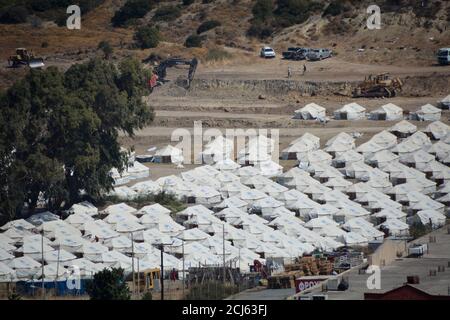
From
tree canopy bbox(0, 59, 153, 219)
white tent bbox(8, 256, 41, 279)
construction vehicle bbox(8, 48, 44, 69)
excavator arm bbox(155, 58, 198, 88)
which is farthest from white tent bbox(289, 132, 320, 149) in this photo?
white tent bbox(8, 256, 41, 279)

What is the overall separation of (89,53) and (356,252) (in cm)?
4977

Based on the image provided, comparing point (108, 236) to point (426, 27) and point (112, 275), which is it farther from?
point (426, 27)

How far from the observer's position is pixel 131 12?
132 meters

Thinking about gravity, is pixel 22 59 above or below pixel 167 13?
below

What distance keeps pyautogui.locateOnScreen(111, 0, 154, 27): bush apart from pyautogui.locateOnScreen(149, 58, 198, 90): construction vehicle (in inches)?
715

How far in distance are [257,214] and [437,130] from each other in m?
17.7

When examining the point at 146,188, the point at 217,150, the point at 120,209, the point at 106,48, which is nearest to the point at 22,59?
the point at 106,48

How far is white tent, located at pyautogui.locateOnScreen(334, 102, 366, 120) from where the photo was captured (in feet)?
331

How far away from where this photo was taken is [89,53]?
11925 cm

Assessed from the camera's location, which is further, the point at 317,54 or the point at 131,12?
→ the point at 131,12

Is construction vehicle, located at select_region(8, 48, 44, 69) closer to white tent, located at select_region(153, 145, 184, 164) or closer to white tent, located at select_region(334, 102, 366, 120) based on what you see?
white tent, located at select_region(334, 102, 366, 120)

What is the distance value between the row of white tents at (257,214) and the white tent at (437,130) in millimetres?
574

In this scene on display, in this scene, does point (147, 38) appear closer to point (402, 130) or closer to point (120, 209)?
point (402, 130)

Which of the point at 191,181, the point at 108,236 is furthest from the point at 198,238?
the point at 191,181
